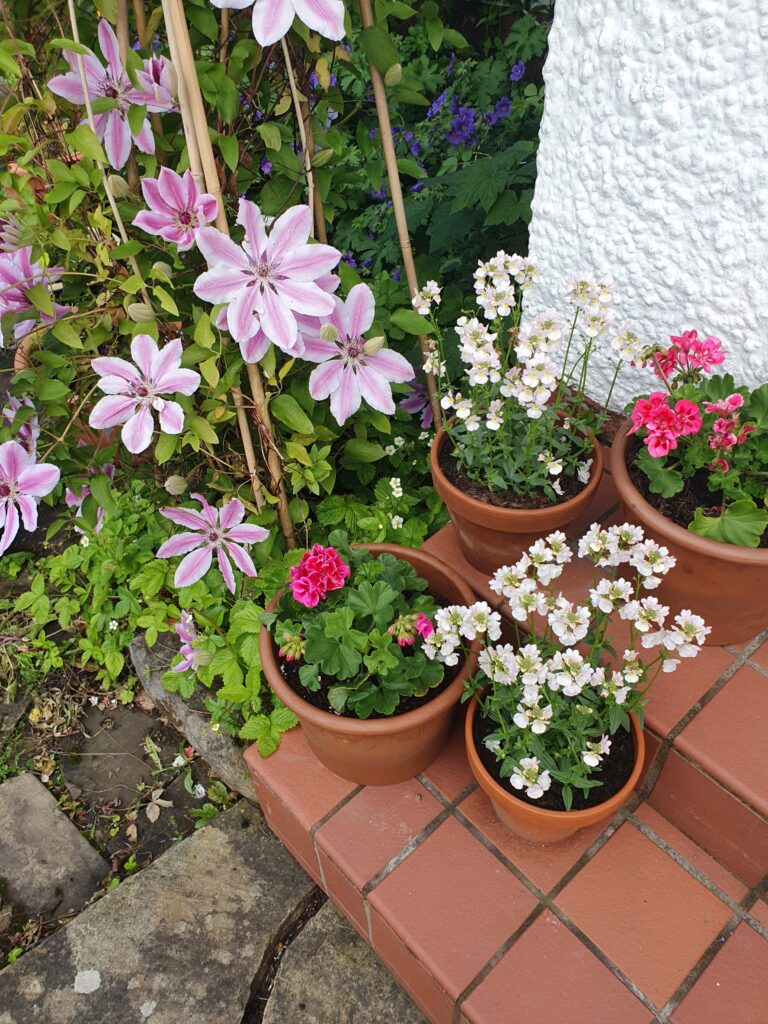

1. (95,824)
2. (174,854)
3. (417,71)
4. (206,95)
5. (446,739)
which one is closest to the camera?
(206,95)

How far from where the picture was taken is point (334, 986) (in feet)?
4.92

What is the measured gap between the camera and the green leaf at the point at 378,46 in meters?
1.35

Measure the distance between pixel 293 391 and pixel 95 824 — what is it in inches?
47.6

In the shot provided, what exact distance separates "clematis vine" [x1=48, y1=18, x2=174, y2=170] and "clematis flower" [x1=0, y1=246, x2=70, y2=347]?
0.24 metres

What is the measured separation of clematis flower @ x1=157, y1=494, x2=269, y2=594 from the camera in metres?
1.58

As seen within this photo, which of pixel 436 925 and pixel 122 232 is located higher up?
pixel 122 232

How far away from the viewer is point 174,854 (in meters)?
1.71

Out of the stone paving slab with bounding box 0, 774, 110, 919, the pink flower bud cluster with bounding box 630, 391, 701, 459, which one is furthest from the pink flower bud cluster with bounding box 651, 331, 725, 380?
the stone paving slab with bounding box 0, 774, 110, 919

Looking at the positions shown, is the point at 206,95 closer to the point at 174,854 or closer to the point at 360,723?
the point at 360,723

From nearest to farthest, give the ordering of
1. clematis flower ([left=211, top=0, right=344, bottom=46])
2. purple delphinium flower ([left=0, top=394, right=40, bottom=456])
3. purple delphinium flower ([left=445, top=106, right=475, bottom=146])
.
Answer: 1. clematis flower ([left=211, top=0, right=344, bottom=46])
2. purple delphinium flower ([left=0, top=394, right=40, bottom=456])
3. purple delphinium flower ([left=445, top=106, right=475, bottom=146])

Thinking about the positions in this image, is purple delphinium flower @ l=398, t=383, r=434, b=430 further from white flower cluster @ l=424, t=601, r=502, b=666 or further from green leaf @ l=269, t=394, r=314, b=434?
white flower cluster @ l=424, t=601, r=502, b=666

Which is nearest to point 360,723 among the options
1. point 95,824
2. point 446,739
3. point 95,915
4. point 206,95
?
point 446,739

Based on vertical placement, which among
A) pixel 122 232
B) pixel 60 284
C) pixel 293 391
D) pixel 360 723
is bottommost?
pixel 360 723

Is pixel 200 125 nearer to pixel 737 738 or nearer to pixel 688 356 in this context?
pixel 688 356
